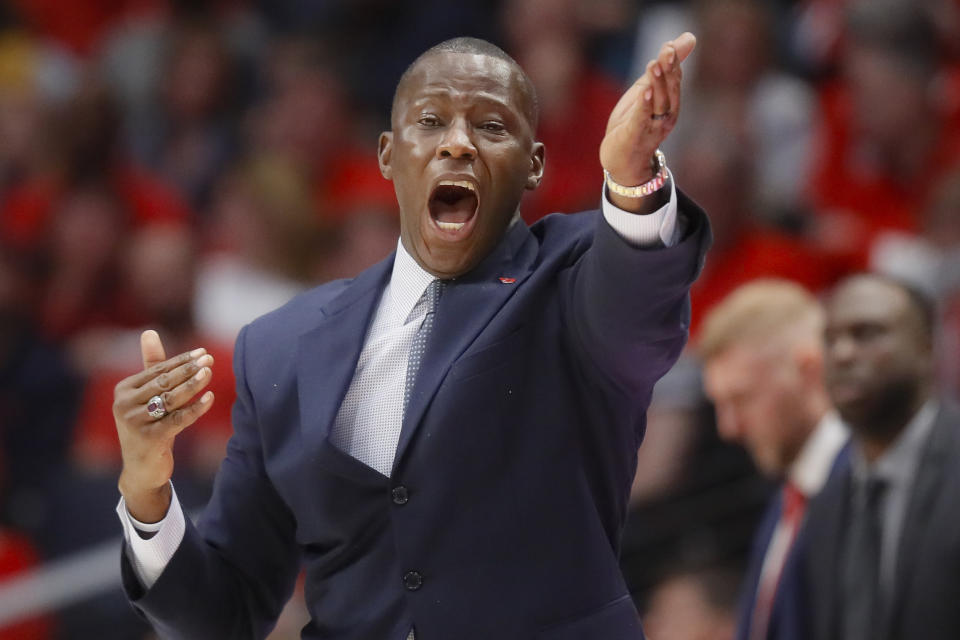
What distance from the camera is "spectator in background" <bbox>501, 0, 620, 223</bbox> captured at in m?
5.88

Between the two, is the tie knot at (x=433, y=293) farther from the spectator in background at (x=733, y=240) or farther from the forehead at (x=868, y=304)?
the spectator in background at (x=733, y=240)

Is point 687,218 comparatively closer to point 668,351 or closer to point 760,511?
point 668,351

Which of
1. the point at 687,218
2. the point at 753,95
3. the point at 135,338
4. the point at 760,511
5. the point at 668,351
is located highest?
the point at 687,218

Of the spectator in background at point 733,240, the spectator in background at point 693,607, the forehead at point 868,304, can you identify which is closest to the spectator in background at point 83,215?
the spectator in background at point 733,240

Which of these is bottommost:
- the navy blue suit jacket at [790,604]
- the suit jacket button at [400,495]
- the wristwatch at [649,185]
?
the navy blue suit jacket at [790,604]

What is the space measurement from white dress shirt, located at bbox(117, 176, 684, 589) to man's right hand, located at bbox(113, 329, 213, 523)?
0.30 ft

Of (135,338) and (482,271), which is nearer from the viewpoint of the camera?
(482,271)

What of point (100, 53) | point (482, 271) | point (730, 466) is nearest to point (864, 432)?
point (730, 466)

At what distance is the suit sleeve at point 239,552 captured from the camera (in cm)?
245

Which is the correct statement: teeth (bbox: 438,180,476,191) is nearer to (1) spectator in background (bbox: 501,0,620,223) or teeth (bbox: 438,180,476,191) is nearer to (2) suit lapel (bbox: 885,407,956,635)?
(2) suit lapel (bbox: 885,407,956,635)

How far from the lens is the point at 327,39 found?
6.72 metres

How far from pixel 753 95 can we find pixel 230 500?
3.72 metres

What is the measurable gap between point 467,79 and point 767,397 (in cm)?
226

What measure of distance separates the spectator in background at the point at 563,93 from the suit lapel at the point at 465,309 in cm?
338
